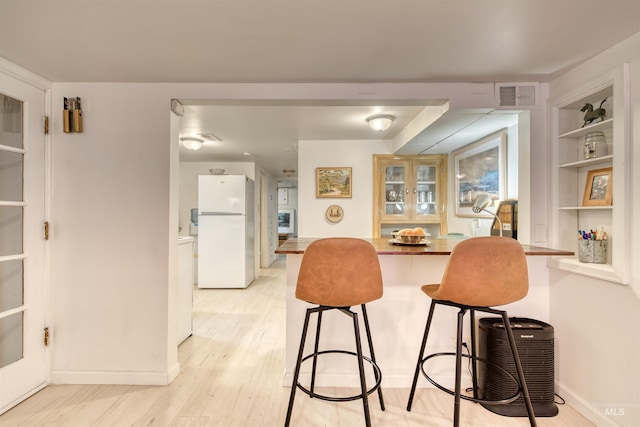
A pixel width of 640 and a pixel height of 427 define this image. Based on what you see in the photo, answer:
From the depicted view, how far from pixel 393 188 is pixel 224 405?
2967mm

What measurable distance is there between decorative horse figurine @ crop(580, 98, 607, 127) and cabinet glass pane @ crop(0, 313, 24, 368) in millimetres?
3728

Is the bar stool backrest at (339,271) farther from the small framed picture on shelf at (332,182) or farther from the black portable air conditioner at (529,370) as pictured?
the small framed picture on shelf at (332,182)

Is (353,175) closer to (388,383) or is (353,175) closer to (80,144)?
(388,383)

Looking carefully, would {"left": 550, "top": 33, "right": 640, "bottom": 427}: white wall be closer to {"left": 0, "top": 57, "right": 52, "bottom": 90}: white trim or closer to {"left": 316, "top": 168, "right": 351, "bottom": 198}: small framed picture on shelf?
{"left": 316, "top": 168, "right": 351, "bottom": 198}: small framed picture on shelf

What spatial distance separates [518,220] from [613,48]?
1.12 m

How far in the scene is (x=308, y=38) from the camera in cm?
163

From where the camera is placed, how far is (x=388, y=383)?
2.17 m

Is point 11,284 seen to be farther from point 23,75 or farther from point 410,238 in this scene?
point 410,238

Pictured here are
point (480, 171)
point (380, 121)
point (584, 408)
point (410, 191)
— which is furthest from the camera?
point (410, 191)

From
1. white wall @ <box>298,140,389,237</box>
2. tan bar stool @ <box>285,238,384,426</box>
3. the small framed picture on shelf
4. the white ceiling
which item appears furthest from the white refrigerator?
tan bar stool @ <box>285,238,384,426</box>

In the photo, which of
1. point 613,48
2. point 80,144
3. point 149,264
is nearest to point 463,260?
point 613,48

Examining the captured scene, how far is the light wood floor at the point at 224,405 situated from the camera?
1811 millimetres

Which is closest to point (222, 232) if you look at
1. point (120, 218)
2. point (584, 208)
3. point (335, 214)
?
point (335, 214)
